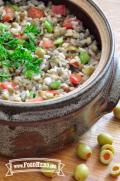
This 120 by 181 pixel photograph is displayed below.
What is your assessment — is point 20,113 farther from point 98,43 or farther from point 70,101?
point 98,43

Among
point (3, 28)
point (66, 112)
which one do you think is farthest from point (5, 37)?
point (66, 112)

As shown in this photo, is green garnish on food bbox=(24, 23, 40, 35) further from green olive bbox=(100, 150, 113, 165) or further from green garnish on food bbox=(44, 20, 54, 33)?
green olive bbox=(100, 150, 113, 165)

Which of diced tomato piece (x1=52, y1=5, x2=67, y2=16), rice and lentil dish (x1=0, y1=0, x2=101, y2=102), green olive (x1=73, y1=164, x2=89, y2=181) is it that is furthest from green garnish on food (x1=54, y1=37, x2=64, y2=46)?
green olive (x1=73, y1=164, x2=89, y2=181)

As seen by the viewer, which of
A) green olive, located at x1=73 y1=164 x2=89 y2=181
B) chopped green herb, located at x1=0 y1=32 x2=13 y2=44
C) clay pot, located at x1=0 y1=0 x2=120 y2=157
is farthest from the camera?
chopped green herb, located at x1=0 y1=32 x2=13 y2=44

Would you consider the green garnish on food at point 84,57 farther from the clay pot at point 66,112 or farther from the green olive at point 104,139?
the green olive at point 104,139

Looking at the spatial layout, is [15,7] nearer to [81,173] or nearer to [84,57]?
[84,57]
